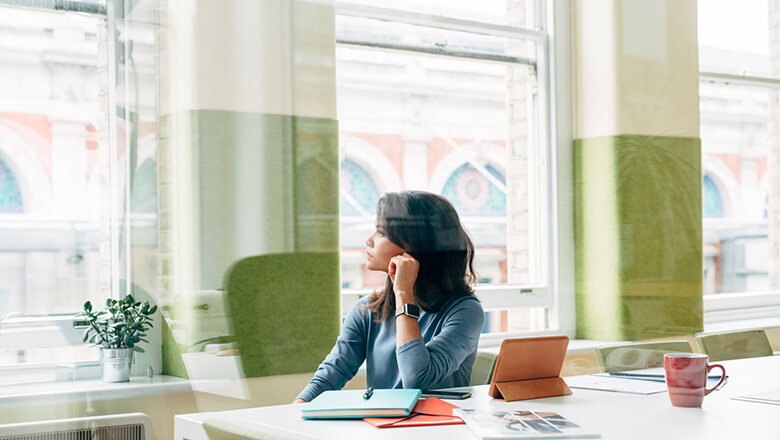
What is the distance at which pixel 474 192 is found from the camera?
4.27 metres

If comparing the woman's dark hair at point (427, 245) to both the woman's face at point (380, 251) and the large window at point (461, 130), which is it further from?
the large window at point (461, 130)

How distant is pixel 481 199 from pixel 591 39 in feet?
3.55

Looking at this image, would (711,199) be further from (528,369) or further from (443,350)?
(528,369)

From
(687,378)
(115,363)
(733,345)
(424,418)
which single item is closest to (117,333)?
(115,363)

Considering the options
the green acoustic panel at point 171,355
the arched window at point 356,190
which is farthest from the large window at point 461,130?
the green acoustic panel at point 171,355

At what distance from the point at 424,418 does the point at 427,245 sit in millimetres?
932

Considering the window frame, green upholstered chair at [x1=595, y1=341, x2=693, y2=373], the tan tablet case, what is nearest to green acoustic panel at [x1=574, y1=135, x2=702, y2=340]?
the window frame

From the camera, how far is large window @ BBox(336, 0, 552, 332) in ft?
12.8

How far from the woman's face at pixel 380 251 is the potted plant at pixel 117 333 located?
1056 millimetres

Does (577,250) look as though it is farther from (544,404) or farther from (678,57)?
(544,404)

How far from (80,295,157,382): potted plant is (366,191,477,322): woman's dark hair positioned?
1066 mm

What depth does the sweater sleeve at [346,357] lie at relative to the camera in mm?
2527

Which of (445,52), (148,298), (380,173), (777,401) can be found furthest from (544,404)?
(445,52)

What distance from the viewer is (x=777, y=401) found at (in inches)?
74.7
